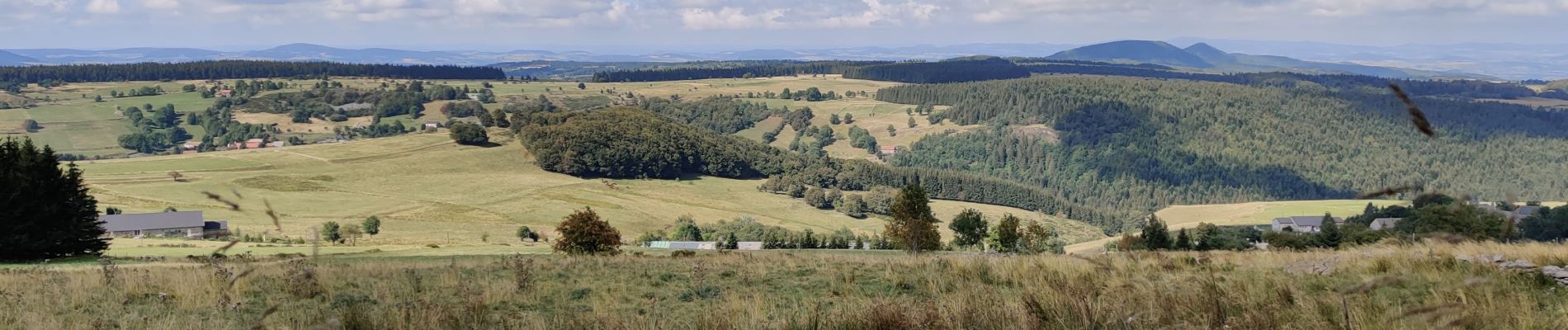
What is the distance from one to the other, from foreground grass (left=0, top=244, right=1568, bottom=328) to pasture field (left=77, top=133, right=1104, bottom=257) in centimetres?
5252

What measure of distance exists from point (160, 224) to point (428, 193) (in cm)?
3074

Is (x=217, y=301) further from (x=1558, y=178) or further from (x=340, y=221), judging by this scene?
(x=1558, y=178)

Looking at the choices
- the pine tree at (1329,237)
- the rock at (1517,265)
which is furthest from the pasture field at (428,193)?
the rock at (1517,265)

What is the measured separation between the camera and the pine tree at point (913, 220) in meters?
48.3

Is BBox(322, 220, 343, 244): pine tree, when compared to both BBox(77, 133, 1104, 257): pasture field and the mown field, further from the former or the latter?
the mown field

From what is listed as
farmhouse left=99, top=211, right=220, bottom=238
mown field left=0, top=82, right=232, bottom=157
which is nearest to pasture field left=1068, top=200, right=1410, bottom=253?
farmhouse left=99, top=211, right=220, bottom=238

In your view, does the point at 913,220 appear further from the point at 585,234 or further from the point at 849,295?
the point at 849,295

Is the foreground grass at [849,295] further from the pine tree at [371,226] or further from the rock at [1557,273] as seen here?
the pine tree at [371,226]

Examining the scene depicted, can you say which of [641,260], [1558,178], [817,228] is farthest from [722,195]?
[1558,178]

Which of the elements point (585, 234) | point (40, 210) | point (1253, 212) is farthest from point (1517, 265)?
point (1253, 212)

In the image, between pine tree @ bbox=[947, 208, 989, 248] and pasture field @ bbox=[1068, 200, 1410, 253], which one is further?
pasture field @ bbox=[1068, 200, 1410, 253]

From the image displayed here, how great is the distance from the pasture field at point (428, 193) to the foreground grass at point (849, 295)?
52.5 m

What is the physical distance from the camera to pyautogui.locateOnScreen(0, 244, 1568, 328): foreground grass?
6.71 meters

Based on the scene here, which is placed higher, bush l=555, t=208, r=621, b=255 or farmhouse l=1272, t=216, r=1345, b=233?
bush l=555, t=208, r=621, b=255
